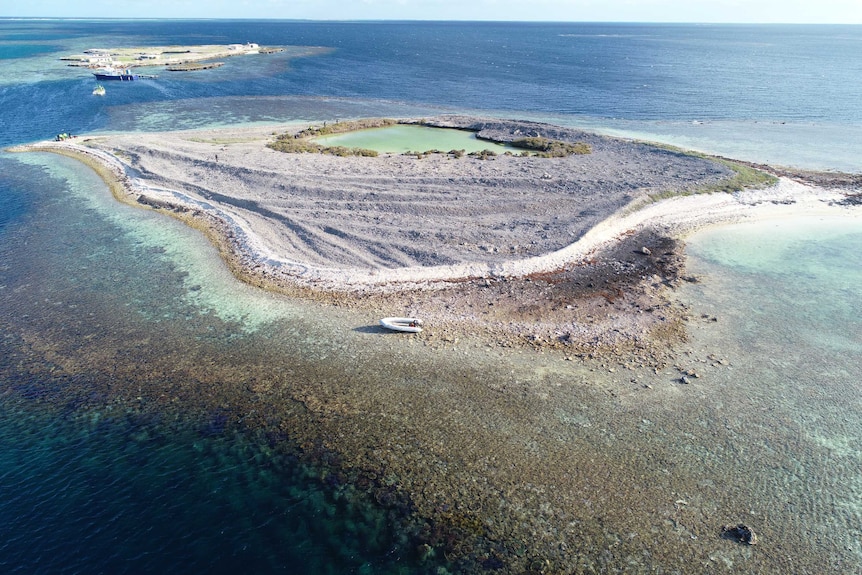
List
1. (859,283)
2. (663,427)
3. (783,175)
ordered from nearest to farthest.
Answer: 1. (663,427)
2. (859,283)
3. (783,175)

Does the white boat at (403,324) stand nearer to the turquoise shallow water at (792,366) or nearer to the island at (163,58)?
the turquoise shallow water at (792,366)

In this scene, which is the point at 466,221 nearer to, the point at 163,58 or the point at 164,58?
the point at 163,58

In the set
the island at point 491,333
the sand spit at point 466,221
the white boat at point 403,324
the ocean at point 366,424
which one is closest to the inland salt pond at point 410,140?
the sand spit at point 466,221

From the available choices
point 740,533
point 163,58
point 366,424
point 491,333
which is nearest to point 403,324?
point 491,333

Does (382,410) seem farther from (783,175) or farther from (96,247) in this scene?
(783,175)

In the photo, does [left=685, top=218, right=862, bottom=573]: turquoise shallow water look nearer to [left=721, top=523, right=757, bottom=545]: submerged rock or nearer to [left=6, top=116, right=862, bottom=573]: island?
[left=721, top=523, right=757, bottom=545]: submerged rock

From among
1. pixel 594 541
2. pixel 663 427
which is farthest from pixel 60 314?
pixel 663 427

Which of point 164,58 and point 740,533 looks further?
point 164,58
